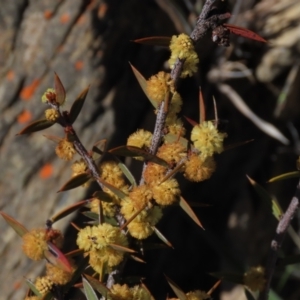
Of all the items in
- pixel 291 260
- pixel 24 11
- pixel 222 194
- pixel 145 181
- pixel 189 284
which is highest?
pixel 24 11

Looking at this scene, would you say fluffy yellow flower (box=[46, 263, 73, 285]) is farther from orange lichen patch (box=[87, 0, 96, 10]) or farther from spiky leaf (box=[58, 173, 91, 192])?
orange lichen patch (box=[87, 0, 96, 10])

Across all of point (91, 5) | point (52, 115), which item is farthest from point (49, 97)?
point (91, 5)

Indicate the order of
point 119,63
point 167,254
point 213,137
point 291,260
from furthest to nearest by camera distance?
1. point 167,254
2. point 119,63
3. point 291,260
4. point 213,137

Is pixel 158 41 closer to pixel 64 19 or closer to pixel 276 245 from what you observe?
pixel 276 245

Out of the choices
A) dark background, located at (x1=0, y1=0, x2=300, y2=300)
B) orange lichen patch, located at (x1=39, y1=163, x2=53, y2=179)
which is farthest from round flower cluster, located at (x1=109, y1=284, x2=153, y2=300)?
orange lichen patch, located at (x1=39, y1=163, x2=53, y2=179)

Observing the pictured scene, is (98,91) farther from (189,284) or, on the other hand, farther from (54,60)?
(189,284)

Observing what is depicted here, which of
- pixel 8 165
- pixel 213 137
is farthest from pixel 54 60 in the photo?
pixel 213 137

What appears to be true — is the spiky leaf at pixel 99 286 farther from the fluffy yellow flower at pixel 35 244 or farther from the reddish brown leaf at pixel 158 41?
the reddish brown leaf at pixel 158 41
